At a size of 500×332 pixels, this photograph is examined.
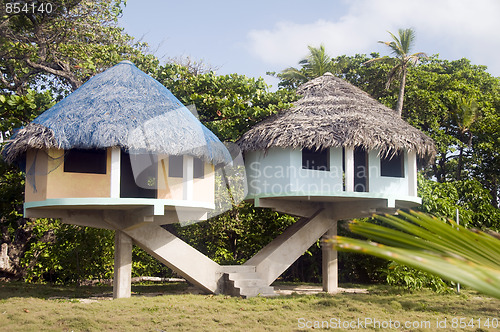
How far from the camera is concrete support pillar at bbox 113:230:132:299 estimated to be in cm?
1274

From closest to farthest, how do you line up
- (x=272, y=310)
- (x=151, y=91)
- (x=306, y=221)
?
1. (x=272, y=310)
2. (x=151, y=91)
3. (x=306, y=221)

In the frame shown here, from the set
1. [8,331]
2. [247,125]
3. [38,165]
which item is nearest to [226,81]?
[247,125]

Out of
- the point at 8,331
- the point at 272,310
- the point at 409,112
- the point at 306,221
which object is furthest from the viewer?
the point at 409,112

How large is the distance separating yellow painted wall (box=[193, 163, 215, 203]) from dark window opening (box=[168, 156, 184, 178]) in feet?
1.48

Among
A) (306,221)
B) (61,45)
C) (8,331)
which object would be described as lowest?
(8,331)

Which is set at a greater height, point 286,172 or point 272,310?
point 286,172

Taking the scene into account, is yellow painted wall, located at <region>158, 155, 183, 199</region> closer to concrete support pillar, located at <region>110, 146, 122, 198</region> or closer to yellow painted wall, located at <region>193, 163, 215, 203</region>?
yellow painted wall, located at <region>193, 163, 215, 203</region>

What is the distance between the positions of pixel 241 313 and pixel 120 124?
4.47 metres

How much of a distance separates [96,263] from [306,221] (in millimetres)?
6678

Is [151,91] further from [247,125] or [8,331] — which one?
[8,331]

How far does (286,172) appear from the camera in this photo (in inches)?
545

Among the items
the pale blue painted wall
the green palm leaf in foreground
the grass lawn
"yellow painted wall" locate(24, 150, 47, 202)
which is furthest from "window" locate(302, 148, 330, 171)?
the green palm leaf in foreground

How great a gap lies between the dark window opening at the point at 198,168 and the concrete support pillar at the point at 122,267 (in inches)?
86.0

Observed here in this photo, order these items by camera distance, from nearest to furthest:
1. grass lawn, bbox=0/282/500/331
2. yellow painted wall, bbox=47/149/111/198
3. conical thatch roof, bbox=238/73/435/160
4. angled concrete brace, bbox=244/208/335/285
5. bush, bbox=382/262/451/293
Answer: grass lawn, bbox=0/282/500/331
yellow painted wall, bbox=47/149/111/198
conical thatch roof, bbox=238/73/435/160
angled concrete brace, bbox=244/208/335/285
bush, bbox=382/262/451/293
